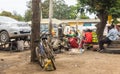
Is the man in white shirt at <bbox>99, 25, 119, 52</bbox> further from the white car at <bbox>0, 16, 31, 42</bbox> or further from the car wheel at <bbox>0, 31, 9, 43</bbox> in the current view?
the car wheel at <bbox>0, 31, 9, 43</bbox>

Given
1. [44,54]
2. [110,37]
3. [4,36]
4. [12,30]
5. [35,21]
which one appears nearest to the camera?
[44,54]

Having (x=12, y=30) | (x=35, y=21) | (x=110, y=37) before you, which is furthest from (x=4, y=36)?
(x=35, y=21)

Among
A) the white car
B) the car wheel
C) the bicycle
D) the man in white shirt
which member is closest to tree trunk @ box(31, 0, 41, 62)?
the bicycle

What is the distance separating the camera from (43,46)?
1140 centimetres

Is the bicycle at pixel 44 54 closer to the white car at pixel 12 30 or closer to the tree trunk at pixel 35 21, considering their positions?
the tree trunk at pixel 35 21

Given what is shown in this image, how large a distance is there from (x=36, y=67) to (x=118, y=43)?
7.41 meters

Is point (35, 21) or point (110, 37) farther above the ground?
point (35, 21)

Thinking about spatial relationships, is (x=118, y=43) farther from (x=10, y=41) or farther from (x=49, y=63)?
(x=49, y=63)

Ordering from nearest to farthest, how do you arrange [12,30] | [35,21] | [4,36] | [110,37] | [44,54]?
[44,54], [35,21], [110,37], [12,30], [4,36]

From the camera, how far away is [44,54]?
36.6ft

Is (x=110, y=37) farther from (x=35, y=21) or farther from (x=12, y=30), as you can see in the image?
(x=35, y=21)

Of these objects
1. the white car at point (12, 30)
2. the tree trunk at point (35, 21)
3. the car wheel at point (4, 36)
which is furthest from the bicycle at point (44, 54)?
the car wheel at point (4, 36)

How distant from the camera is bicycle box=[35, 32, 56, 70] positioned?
1062 cm

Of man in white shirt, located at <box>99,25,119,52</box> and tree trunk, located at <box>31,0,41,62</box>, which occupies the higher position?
tree trunk, located at <box>31,0,41,62</box>
